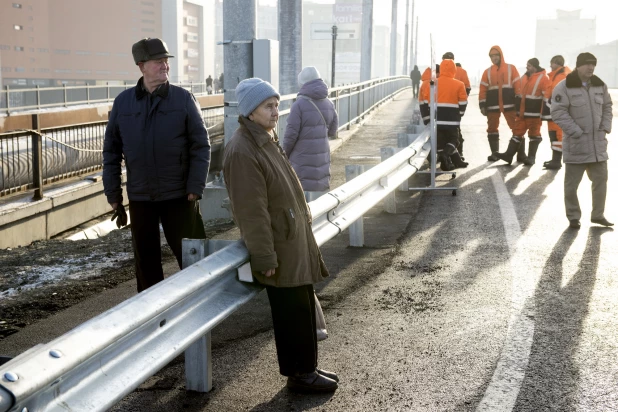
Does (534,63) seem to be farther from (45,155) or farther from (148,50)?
(148,50)

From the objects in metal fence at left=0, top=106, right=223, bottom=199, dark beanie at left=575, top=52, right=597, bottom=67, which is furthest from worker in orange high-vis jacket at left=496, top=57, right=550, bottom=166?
dark beanie at left=575, top=52, right=597, bottom=67

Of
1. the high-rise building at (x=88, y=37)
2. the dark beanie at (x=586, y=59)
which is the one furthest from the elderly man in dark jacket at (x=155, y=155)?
the high-rise building at (x=88, y=37)

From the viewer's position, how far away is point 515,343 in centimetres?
523

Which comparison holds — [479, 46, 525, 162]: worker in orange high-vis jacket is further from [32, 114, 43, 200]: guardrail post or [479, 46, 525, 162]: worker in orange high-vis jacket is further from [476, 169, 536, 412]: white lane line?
[32, 114, 43, 200]: guardrail post

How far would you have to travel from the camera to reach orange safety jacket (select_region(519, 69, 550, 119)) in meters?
15.4

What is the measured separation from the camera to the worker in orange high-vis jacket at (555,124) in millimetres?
14336

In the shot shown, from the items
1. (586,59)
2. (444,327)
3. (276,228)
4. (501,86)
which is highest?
(586,59)

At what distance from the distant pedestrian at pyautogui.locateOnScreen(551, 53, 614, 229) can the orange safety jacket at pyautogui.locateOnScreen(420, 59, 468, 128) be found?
12.5 feet

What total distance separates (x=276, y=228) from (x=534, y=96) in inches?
475

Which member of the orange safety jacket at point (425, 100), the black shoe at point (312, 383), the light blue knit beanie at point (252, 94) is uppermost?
the light blue knit beanie at point (252, 94)

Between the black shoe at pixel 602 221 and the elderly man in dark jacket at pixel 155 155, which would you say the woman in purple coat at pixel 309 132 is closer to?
the elderly man in dark jacket at pixel 155 155

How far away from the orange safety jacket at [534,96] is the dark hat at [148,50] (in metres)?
11.0

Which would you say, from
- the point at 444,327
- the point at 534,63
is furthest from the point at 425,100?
the point at 444,327

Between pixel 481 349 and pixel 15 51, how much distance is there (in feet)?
370
